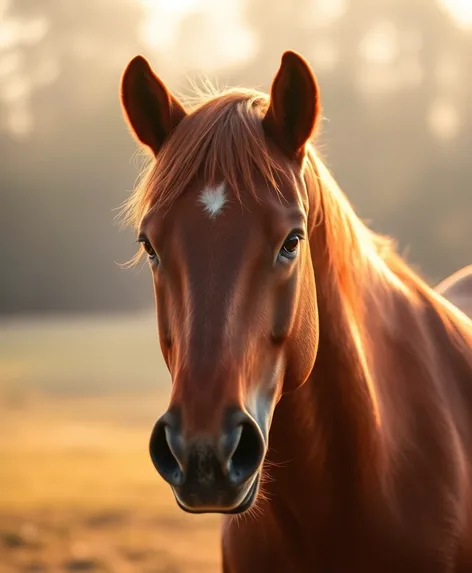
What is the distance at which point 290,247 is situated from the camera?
2.11m

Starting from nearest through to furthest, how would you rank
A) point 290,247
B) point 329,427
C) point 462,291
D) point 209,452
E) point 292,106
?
point 209,452 < point 290,247 < point 292,106 < point 329,427 < point 462,291

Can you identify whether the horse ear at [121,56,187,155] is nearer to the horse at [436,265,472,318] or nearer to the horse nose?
the horse nose

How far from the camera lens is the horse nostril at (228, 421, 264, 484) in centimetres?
184

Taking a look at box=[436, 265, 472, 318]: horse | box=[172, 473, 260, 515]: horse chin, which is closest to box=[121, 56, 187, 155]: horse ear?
box=[172, 473, 260, 515]: horse chin

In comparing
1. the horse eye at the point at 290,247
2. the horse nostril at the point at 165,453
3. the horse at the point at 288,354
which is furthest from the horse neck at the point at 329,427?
the horse nostril at the point at 165,453

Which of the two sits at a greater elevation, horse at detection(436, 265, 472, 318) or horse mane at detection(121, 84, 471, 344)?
horse mane at detection(121, 84, 471, 344)

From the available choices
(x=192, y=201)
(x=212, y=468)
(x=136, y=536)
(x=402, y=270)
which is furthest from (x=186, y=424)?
(x=136, y=536)

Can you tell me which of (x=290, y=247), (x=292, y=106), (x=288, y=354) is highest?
(x=292, y=106)

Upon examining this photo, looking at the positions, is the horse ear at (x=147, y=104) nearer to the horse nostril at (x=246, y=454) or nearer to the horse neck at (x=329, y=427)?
the horse neck at (x=329, y=427)

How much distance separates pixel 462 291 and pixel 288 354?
2.32m

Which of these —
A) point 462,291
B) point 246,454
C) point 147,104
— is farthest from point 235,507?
point 462,291

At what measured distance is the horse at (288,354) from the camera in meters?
1.90

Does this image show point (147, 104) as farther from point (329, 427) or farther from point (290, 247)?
point (329, 427)

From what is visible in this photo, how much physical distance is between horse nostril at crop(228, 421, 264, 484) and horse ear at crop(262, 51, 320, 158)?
0.84 meters
